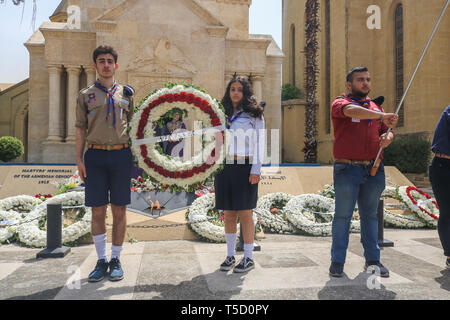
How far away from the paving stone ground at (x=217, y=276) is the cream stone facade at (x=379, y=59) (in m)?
14.2

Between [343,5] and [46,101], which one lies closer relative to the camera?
[46,101]

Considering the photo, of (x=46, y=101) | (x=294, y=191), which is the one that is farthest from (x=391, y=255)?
(x=46, y=101)

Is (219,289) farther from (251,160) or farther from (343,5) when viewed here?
(343,5)

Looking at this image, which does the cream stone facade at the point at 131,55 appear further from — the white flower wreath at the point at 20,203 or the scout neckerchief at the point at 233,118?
the scout neckerchief at the point at 233,118

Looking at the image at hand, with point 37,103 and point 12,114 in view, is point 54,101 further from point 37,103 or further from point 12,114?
point 12,114

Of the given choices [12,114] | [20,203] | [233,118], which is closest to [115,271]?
[233,118]

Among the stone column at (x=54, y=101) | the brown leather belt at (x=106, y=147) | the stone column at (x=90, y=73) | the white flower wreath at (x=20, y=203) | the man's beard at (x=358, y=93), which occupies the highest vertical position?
the stone column at (x=90, y=73)

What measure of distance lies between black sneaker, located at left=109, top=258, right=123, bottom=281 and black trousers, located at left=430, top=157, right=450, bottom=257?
371 centimetres

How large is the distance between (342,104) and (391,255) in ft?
7.83

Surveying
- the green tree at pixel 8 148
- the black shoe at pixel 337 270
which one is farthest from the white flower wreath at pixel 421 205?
the green tree at pixel 8 148

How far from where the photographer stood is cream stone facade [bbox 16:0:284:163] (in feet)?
46.7

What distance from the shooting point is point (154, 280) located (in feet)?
12.0

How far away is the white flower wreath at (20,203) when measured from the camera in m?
6.59

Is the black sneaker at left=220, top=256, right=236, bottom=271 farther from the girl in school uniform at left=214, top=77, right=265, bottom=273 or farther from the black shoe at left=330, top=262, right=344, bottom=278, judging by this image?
the black shoe at left=330, top=262, right=344, bottom=278
